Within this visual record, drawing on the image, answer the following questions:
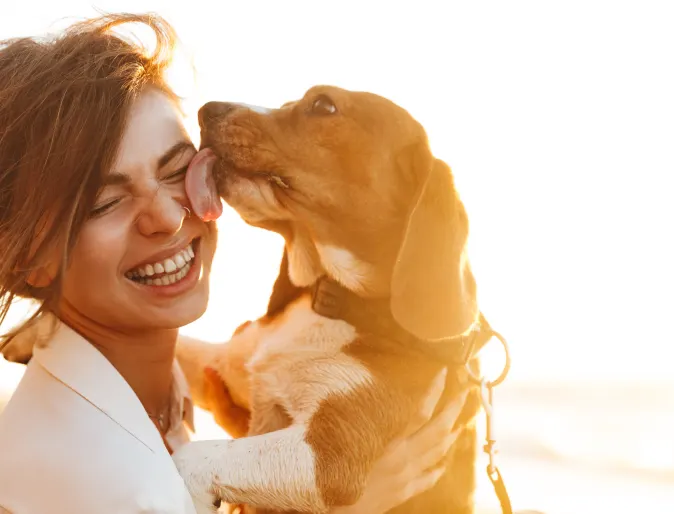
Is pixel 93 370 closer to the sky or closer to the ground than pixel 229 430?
closer to the sky

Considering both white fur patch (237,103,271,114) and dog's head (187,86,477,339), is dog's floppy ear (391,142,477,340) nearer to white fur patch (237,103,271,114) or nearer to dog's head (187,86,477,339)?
dog's head (187,86,477,339)

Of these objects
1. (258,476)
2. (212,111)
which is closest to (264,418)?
(258,476)

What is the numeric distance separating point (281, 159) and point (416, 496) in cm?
86

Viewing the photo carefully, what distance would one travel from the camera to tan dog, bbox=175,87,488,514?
1580mm

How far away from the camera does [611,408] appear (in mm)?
3523

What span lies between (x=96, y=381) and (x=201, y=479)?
0.29 m

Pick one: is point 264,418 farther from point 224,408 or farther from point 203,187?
point 203,187

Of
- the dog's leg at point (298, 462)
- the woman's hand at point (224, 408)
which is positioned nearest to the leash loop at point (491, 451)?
the dog's leg at point (298, 462)

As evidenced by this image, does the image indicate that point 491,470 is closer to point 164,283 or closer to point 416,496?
point 416,496

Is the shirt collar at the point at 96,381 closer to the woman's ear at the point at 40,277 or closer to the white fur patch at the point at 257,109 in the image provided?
the woman's ear at the point at 40,277

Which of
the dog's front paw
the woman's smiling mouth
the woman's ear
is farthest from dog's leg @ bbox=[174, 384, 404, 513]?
the woman's ear

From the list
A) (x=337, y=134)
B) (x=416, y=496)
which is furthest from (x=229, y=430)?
(x=337, y=134)

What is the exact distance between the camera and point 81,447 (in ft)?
4.83

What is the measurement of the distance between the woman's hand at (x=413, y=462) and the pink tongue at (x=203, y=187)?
66 centimetres
